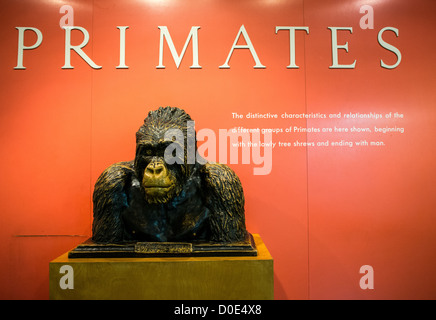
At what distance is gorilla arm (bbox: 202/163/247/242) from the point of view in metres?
1.44

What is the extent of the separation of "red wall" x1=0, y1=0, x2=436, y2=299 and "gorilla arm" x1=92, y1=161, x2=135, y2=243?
1.42 ft

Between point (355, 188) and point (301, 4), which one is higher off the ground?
point (301, 4)

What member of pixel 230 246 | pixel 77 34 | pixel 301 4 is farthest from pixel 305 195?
pixel 77 34

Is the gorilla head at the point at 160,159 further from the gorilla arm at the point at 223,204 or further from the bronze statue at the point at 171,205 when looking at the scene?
the gorilla arm at the point at 223,204

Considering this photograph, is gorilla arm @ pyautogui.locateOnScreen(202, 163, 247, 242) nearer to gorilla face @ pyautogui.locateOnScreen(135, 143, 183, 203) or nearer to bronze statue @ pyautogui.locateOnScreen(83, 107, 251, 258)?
bronze statue @ pyautogui.locateOnScreen(83, 107, 251, 258)

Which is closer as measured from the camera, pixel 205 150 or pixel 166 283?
pixel 166 283

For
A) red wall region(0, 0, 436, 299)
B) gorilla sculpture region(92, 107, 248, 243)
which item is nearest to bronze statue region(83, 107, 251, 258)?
gorilla sculpture region(92, 107, 248, 243)

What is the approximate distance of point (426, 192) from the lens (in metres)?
1.86

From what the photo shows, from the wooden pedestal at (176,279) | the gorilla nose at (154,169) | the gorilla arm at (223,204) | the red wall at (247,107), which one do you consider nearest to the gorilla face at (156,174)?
the gorilla nose at (154,169)

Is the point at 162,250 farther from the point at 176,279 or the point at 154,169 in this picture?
the point at 154,169

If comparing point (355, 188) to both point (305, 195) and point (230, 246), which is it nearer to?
point (305, 195)

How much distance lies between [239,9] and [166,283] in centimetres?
143

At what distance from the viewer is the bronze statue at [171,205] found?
4.70 feet

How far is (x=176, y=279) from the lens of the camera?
1.30 metres
